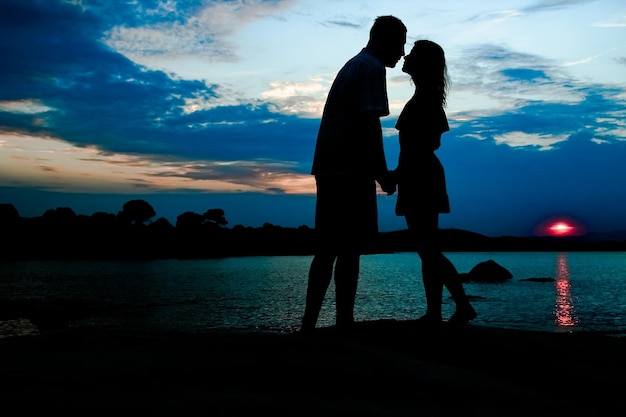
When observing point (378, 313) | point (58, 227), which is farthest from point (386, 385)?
point (58, 227)

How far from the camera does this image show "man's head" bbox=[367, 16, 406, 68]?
16.5 ft

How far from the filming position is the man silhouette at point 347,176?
479 centimetres

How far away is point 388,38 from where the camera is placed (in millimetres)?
5059

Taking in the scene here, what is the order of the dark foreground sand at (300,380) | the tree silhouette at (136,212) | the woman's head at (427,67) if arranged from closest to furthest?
the dark foreground sand at (300,380)
the woman's head at (427,67)
the tree silhouette at (136,212)

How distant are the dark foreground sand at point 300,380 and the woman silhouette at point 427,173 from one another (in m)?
1.21

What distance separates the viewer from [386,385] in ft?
9.55

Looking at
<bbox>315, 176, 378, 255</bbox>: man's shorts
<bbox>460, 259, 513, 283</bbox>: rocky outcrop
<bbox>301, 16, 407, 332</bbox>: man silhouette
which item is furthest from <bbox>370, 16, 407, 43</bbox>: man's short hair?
<bbox>460, 259, 513, 283</bbox>: rocky outcrop

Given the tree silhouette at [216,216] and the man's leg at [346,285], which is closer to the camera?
the man's leg at [346,285]

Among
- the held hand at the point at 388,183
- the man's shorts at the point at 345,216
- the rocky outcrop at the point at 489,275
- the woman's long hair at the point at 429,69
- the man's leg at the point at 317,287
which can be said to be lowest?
the rocky outcrop at the point at 489,275

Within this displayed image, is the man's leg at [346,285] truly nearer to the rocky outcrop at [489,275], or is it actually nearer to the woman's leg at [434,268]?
the woman's leg at [434,268]

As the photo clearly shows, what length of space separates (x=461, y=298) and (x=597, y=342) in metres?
1.34

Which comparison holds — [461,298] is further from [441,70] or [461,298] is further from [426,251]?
[441,70]

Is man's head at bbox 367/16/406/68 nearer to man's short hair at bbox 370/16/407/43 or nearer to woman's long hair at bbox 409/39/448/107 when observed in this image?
man's short hair at bbox 370/16/407/43

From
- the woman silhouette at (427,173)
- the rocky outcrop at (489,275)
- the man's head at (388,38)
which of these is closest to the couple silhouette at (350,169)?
the man's head at (388,38)
